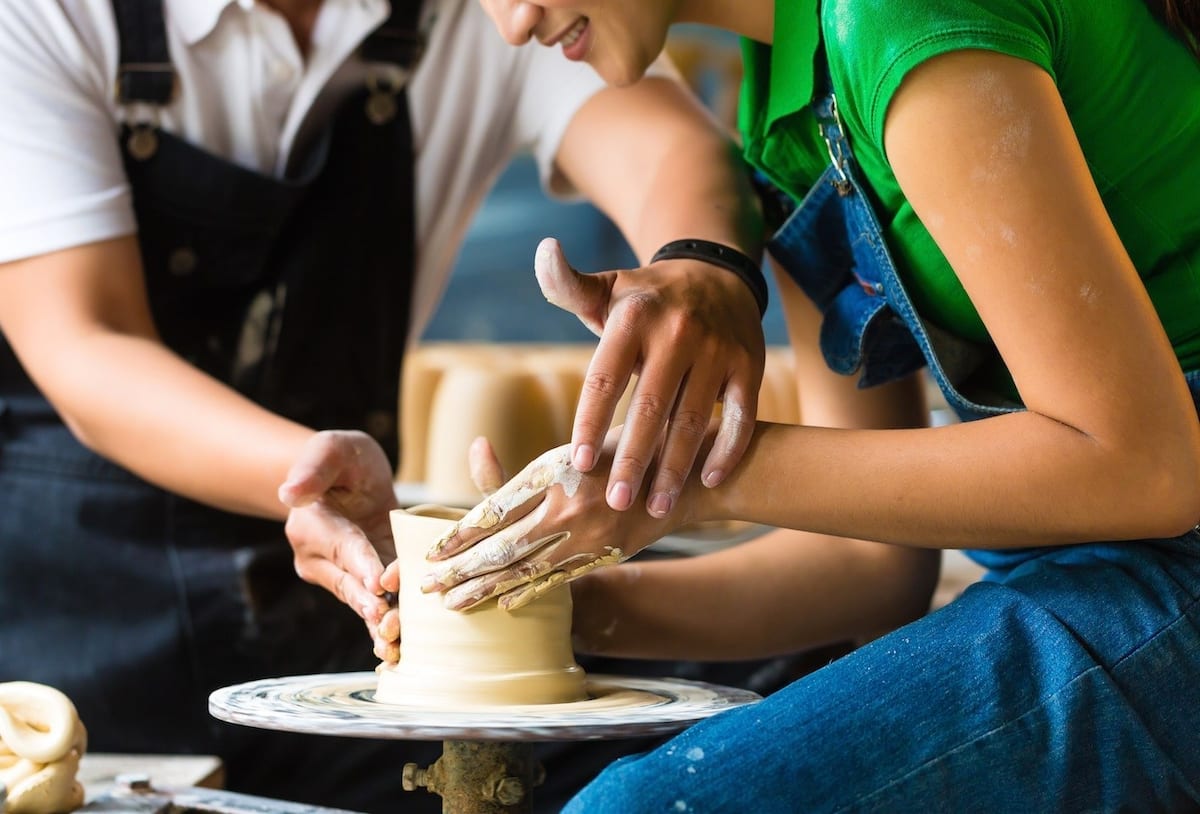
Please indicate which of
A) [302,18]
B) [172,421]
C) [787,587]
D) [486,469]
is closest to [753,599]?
[787,587]

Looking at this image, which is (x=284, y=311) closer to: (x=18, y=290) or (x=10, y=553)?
(x=18, y=290)

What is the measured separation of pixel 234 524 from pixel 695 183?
0.75 m

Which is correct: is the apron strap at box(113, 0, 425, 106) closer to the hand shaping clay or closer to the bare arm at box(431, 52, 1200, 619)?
the hand shaping clay

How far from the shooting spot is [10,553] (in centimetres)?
168

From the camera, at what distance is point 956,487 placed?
0.98 m

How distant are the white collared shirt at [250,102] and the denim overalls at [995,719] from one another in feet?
3.31

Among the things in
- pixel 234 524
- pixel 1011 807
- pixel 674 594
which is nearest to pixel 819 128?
pixel 674 594

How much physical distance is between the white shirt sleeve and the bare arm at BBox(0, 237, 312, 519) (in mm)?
27

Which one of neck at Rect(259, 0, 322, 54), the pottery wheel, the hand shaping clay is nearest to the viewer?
the pottery wheel

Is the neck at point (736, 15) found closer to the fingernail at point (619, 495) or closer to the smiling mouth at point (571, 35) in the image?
the smiling mouth at point (571, 35)

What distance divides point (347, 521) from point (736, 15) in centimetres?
62

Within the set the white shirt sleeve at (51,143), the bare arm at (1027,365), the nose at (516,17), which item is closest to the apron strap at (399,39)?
the white shirt sleeve at (51,143)

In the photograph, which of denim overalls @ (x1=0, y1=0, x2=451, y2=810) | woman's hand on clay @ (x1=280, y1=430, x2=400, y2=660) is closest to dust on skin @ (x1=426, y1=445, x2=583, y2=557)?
woman's hand on clay @ (x1=280, y1=430, x2=400, y2=660)

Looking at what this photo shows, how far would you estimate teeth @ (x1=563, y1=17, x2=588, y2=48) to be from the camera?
3.79 feet
